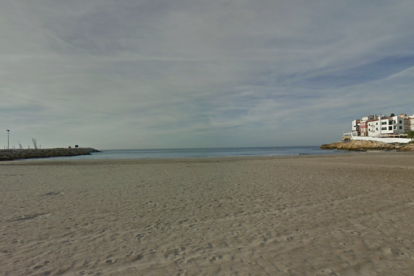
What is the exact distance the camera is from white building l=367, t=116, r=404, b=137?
313ft

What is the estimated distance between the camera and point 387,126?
97.8 metres

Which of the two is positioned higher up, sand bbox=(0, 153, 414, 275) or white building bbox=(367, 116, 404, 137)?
white building bbox=(367, 116, 404, 137)

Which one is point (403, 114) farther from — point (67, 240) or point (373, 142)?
point (67, 240)

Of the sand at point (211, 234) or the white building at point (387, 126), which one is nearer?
the sand at point (211, 234)

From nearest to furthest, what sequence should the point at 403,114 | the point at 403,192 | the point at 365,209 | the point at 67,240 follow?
the point at 67,240 < the point at 365,209 < the point at 403,192 < the point at 403,114

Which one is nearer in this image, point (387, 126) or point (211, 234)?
point (211, 234)

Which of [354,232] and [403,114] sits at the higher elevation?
[403,114]

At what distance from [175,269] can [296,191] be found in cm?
824

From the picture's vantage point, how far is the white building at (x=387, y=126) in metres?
95.4

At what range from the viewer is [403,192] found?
416 inches

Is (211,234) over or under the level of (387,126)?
under

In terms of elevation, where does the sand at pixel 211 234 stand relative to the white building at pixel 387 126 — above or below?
below

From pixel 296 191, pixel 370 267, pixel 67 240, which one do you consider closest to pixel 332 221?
pixel 370 267

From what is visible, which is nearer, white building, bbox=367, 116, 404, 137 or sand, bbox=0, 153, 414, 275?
sand, bbox=0, 153, 414, 275
